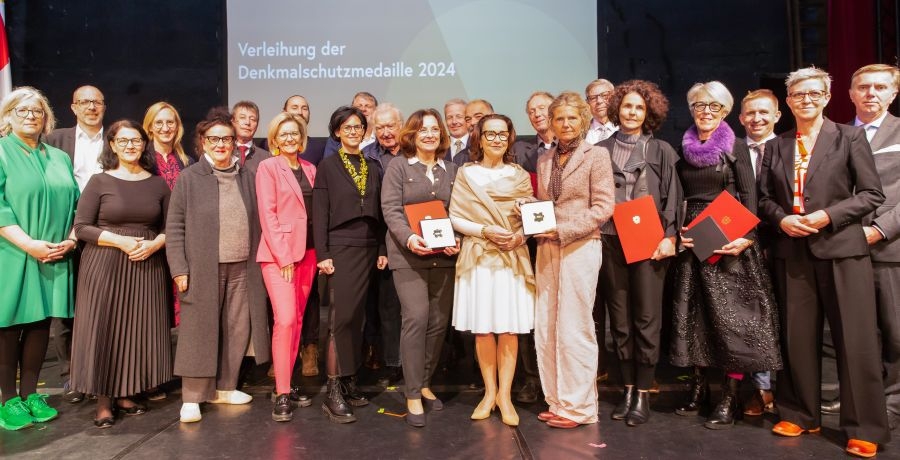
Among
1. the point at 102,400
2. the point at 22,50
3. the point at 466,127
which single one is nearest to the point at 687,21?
the point at 466,127

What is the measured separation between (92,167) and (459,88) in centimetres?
346

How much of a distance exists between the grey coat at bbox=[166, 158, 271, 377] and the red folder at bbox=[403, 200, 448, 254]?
2.96 feet

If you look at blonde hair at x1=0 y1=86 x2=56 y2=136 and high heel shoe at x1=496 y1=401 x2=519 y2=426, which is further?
blonde hair at x1=0 y1=86 x2=56 y2=136

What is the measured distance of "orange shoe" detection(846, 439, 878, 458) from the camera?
2639 mm

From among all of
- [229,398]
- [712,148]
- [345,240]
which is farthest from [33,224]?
[712,148]

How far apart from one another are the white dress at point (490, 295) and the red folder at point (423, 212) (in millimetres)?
A: 98

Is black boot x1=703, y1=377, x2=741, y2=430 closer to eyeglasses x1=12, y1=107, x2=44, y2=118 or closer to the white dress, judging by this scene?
the white dress

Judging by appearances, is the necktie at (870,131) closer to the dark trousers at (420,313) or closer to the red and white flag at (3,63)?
the dark trousers at (420,313)

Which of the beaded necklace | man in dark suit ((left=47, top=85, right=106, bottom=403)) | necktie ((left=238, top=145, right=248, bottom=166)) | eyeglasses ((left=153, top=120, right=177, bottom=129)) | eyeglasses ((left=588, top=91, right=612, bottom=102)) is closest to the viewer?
the beaded necklace

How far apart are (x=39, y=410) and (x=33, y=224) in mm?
1025

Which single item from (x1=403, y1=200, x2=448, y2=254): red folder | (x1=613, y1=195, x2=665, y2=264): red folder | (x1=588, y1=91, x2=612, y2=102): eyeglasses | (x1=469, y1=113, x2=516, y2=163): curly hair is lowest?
(x1=613, y1=195, x2=665, y2=264): red folder

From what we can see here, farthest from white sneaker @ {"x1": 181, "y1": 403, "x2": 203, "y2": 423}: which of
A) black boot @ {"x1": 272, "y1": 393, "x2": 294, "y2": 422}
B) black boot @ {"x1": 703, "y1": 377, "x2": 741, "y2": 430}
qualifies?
black boot @ {"x1": 703, "y1": 377, "x2": 741, "y2": 430}

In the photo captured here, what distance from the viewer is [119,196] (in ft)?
10.3

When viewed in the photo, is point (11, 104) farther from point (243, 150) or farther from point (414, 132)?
point (414, 132)
